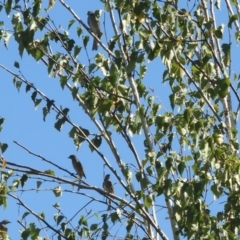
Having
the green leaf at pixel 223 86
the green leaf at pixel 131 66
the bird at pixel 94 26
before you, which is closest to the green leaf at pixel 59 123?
the green leaf at pixel 131 66

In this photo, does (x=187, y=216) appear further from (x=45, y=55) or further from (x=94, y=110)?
(x=45, y=55)

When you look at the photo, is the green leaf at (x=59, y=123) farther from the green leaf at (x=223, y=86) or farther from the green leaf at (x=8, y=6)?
the green leaf at (x=223, y=86)

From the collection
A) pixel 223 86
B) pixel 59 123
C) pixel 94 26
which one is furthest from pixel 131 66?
pixel 94 26

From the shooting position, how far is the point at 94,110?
7.19m

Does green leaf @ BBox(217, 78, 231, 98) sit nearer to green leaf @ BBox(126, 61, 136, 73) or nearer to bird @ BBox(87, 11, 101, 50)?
green leaf @ BBox(126, 61, 136, 73)

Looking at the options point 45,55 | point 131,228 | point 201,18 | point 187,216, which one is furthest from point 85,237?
point 201,18

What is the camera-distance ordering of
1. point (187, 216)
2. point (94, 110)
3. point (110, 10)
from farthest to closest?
1. point (110, 10)
2. point (94, 110)
3. point (187, 216)

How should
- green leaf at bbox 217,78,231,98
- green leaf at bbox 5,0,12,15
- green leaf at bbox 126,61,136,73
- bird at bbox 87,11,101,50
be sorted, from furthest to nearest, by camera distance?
bird at bbox 87,11,101,50 < green leaf at bbox 5,0,12,15 < green leaf at bbox 126,61,136,73 < green leaf at bbox 217,78,231,98

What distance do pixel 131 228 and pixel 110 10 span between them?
1.91m

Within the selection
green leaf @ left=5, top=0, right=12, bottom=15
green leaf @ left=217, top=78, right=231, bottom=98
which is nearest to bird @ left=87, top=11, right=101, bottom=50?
green leaf @ left=5, top=0, right=12, bottom=15

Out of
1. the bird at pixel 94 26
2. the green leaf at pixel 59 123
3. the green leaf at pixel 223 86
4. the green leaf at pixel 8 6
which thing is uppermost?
the bird at pixel 94 26

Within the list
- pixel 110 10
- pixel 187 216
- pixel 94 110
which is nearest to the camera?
pixel 187 216

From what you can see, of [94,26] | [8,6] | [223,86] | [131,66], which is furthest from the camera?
[94,26]

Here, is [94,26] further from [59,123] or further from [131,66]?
[131,66]
